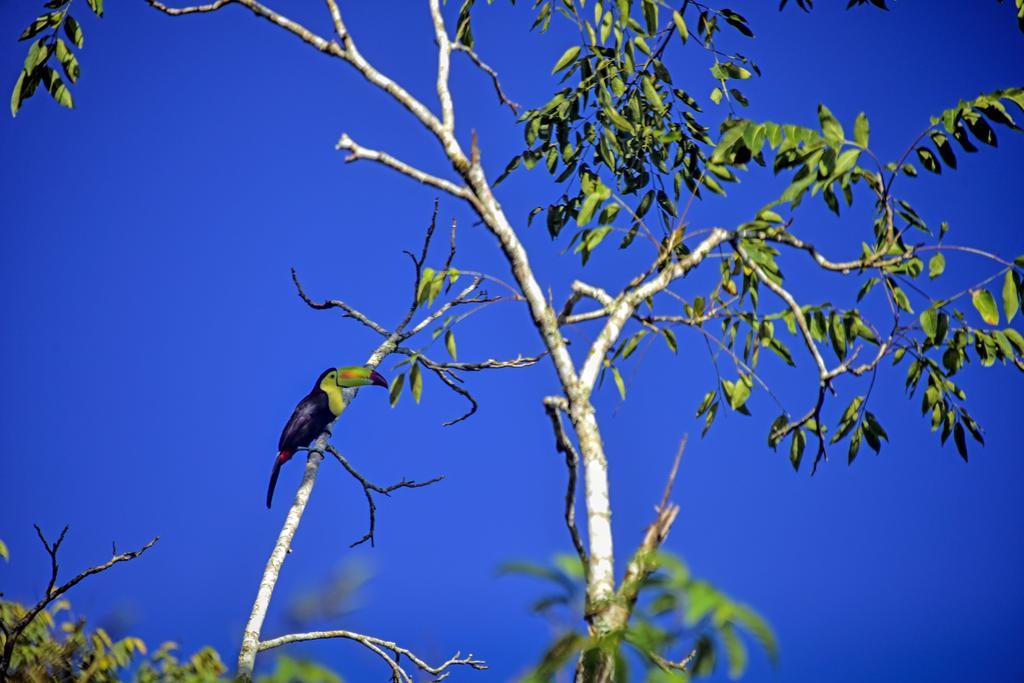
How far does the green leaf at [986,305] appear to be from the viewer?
11.1ft

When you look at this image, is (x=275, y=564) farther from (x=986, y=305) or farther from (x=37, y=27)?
(x=986, y=305)

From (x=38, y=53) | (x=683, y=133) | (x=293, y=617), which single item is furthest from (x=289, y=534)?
(x=683, y=133)

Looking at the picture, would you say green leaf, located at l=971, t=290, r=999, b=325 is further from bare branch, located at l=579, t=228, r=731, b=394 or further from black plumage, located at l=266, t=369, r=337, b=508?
black plumage, located at l=266, t=369, r=337, b=508

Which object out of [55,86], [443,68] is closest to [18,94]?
[55,86]

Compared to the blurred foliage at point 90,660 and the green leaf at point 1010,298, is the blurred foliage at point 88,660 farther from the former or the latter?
the green leaf at point 1010,298

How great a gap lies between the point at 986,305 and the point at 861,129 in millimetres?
946

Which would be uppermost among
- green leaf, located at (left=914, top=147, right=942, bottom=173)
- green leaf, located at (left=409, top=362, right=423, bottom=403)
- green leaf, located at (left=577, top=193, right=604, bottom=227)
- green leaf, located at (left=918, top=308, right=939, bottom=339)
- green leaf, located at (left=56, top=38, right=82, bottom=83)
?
green leaf, located at (left=56, top=38, right=82, bottom=83)

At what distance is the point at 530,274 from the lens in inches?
122

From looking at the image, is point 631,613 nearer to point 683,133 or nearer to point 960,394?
point 960,394

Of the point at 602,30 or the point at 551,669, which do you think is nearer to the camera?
the point at 551,669

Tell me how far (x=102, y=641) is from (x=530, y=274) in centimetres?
221

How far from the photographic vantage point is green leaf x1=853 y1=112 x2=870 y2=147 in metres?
2.93

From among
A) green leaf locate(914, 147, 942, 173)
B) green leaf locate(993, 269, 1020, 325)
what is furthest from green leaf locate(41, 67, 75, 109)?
green leaf locate(993, 269, 1020, 325)

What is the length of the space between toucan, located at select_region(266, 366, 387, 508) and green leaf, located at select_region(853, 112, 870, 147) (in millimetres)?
3163
